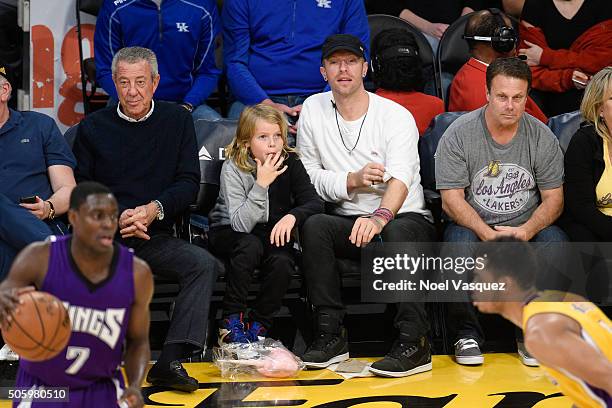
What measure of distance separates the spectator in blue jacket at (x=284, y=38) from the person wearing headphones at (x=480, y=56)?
689 mm

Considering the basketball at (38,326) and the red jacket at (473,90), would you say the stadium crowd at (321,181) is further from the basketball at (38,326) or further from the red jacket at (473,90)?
the basketball at (38,326)

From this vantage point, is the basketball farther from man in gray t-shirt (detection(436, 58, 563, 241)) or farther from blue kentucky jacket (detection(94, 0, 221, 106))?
blue kentucky jacket (detection(94, 0, 221, 106))

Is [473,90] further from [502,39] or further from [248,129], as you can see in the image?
[248,129]

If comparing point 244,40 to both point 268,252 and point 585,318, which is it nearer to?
point 268,252

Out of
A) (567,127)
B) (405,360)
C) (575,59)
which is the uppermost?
(575,59)

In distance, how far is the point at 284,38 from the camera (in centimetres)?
726

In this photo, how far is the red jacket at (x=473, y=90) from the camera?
698 cm

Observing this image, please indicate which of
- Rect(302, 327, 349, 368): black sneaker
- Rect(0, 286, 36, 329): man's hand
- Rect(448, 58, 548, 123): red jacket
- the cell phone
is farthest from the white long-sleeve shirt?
Rect(0, 286, 36, 329): man's hand

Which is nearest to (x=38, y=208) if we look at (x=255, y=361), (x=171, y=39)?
(x=255, y=361)

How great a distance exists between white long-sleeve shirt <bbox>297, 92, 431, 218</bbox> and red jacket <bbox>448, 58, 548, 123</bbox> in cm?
68

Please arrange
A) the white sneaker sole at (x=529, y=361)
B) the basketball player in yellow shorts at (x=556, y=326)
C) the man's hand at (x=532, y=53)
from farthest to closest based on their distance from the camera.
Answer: the man's hand at (x=532, y=53), the white sneaker sole at (x=529, y=361), the basketball player in yellow shorts at (x=556, y=326)

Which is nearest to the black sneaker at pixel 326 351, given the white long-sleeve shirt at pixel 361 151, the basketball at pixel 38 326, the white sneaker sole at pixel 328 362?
the white sneaker sole at pixel 328 362

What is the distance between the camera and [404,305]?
19.5ft

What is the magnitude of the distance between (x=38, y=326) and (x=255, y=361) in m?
2.11
